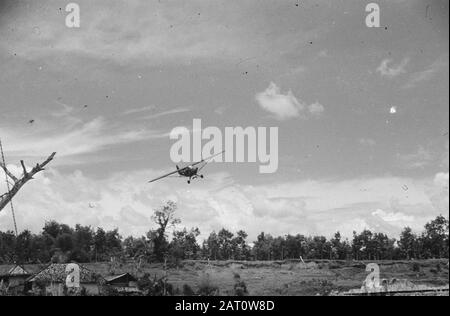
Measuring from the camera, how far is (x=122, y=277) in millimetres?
33062

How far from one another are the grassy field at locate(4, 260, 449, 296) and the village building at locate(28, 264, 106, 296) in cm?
279

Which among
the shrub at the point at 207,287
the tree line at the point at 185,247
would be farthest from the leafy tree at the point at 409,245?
the shrub at the point at 207,287

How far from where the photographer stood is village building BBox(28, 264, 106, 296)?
28.3m

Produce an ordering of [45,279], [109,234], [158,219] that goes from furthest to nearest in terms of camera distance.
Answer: [109,234] < [158,219] < [45,279]

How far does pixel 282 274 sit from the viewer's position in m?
39.4

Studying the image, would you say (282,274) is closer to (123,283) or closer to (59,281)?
(123,283)

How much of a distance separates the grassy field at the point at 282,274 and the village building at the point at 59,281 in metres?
2.79

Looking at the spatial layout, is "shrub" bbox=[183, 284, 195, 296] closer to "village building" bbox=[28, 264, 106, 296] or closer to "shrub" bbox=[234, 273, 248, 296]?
"shrub" bbox=[234, 273, 248, 296]

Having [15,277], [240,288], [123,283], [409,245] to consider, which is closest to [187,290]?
[240,288]

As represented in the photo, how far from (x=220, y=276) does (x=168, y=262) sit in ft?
23.9

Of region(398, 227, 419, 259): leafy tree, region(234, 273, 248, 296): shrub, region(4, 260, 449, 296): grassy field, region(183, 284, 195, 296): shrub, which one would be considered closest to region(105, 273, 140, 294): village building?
region(4, 260, 449, 296): grassy field
